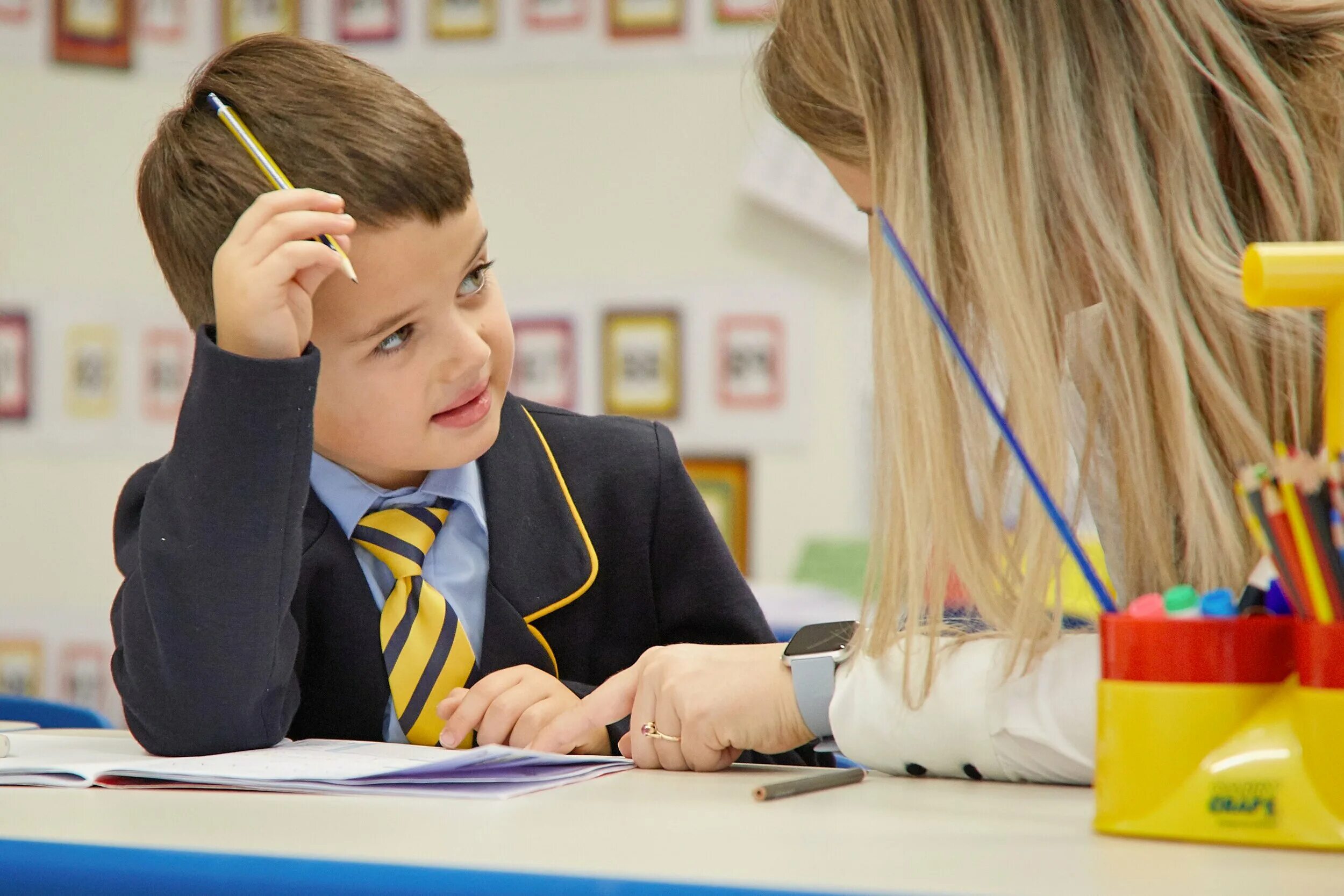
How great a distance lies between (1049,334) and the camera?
2.60 feet

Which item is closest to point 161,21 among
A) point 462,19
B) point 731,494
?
point 462,19

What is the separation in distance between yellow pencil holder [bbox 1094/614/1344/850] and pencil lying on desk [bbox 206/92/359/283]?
566mm

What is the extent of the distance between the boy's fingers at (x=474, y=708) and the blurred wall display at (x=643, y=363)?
210cm

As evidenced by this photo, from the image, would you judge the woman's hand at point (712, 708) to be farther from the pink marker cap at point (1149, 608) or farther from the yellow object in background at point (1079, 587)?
the yellow object in background at point (1079, 587)

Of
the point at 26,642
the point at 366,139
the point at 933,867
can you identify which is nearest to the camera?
the point at 933,867

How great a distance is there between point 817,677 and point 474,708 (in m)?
0.25

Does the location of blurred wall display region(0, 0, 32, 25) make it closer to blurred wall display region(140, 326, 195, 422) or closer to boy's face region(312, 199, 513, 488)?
blurred wall display region(140, 326, 195, 422)

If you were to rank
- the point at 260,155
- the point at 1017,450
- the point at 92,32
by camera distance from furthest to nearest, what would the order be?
the point at 92,32 < the point at 260,155 < the point at 1017,450

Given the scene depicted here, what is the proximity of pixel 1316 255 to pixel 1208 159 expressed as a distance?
245 millimetres

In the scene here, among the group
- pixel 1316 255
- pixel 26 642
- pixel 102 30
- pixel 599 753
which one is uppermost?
pixel 102 30

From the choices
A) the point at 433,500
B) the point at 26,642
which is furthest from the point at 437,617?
the point at 26,642

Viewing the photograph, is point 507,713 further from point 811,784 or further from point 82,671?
point 82,671

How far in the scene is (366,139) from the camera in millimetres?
1075

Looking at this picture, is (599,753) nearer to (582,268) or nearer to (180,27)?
(582,268)
